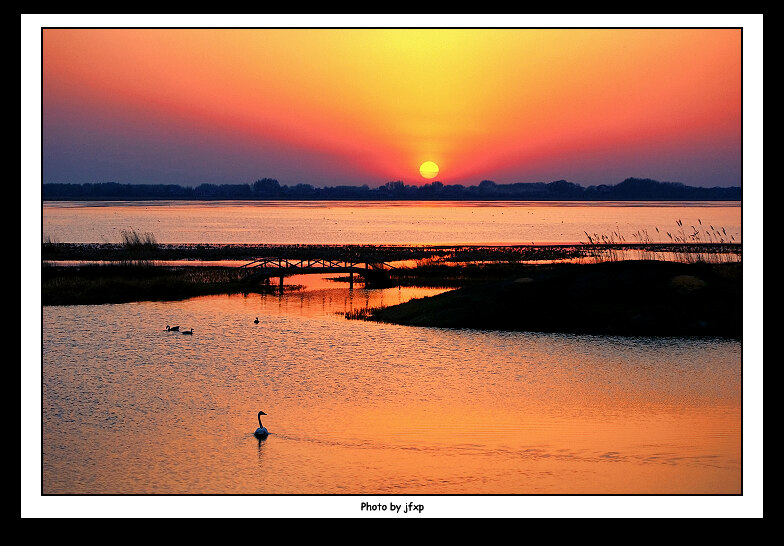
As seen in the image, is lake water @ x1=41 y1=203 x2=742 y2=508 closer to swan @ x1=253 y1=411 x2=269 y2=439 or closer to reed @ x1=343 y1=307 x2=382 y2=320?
swan @ x1=253 y1=411 x2=269 y2=439

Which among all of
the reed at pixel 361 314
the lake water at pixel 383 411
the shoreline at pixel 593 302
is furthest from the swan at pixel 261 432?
the reed at pixel 361 314

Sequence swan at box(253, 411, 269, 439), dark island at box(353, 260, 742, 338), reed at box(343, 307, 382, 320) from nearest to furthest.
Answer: swan at box(253, 411, 269, 439) < dark island at box(353, 260, 742, 338) < reed at box(343, 307, 382, 320)

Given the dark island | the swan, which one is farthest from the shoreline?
the swan

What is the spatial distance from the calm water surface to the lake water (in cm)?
8

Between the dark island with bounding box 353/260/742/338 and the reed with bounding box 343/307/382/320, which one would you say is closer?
the dark island with bounding box 353/260/742/338

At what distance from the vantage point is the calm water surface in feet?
67.3

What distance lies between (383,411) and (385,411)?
7 centimetres

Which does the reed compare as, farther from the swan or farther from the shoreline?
the swan

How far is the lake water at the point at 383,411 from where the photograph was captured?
67.1 feet

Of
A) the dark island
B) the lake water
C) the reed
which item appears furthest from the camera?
the reed

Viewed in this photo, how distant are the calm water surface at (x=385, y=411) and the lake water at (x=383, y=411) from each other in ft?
0.27

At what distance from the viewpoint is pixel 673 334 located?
129ft

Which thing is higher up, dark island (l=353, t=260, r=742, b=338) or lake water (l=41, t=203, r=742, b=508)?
dark island (l=353, t=260, r=742, b=338)
